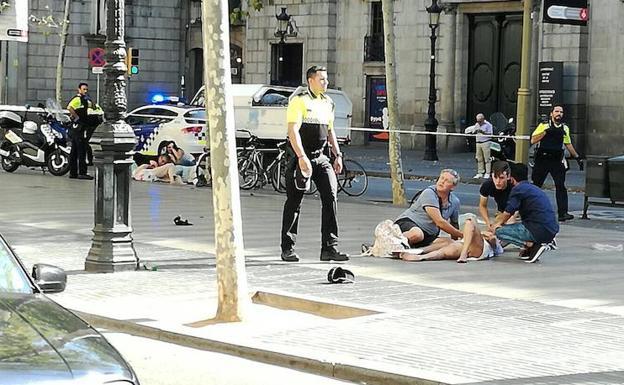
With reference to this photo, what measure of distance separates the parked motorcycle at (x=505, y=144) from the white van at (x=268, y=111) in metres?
3.63

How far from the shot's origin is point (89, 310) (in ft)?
35.8

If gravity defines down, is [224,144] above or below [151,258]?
above

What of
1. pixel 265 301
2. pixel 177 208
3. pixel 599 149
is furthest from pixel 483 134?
pixel 265 301

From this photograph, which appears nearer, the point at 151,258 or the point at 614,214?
the point at 151,258

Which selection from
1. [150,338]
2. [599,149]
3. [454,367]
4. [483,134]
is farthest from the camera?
[599,149]

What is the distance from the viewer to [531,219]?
14102 mm

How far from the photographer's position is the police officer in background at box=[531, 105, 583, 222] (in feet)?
65.4

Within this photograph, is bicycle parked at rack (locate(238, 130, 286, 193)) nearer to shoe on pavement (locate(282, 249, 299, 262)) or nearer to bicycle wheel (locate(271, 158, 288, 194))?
bicycle wheel (locate(271, 158, 288, 194))

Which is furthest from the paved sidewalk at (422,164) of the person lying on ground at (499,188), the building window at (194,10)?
the person lying on ground at (499,188)

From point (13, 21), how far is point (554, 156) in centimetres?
804

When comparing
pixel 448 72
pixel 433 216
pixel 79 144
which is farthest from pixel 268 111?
pixel 433 216

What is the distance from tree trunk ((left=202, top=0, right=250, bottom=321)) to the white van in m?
17.4

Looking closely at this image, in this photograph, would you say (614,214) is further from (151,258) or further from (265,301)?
(265,301)

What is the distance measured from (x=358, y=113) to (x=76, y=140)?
20.5 meters
